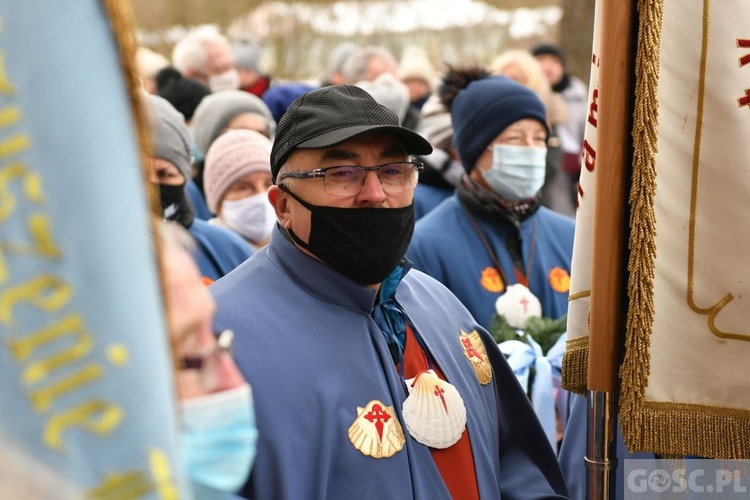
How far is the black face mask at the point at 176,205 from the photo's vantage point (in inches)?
184

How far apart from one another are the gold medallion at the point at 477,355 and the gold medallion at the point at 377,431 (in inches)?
20.3

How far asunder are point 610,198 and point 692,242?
0.89ft

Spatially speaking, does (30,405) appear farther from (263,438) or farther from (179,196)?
(179,196)

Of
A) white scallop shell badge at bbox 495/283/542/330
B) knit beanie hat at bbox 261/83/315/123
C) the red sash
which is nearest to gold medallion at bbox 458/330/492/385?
the red sash

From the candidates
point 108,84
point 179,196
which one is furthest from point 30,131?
point 179,196

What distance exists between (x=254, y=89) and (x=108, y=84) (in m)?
8.47

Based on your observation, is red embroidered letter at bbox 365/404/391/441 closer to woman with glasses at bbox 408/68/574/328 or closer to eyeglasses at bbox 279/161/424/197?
eyeglasses at bbox 279/161/424/197

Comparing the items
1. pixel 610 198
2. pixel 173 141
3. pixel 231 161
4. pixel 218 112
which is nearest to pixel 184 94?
pixel 218 112

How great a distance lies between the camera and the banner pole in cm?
278

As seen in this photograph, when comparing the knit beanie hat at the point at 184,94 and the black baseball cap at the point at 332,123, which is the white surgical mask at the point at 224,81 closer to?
the knit beanie hat at the point at 184,94

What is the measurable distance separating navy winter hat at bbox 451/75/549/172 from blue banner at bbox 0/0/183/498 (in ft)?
14.1

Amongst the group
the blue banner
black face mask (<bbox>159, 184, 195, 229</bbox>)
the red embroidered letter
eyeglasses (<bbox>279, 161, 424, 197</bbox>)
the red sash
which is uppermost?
the blue banner

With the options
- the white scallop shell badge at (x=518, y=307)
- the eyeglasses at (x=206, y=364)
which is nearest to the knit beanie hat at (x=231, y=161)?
the white scallop shell badge at (x=518, y=307)

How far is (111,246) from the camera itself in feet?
3.70
